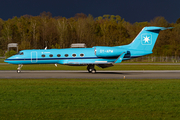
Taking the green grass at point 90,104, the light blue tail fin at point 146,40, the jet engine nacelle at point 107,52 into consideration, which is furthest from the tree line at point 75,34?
the green grass at point 90,104

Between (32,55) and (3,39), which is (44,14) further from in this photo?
(32,55)

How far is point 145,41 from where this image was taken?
28969 millimetres

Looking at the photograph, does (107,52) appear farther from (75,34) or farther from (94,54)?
(75,34)

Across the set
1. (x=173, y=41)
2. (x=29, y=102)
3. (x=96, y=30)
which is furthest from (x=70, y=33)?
(x=29, y=102)

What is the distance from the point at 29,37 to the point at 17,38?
7.05 m

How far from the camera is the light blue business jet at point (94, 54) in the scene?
91.1 feet

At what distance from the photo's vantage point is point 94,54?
28062mm

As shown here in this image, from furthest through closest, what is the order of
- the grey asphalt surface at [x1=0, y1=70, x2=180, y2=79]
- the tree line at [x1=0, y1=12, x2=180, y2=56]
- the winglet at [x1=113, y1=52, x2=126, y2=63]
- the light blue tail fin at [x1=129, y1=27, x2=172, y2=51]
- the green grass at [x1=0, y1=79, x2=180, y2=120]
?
the tree line at [x1=0, y1=12, x2=180, y2=56] → the light blue tail fin at [x1=129, y1=27, x2=172, y2=51] → the winglet at [x1=113, y1=52, x2=126, y2=63] → the grey asphalt surface at [x1=0, y1=70, x2=180, y2=79] → the green grass at [x1=0, y1=79, x2=180, y2=120]

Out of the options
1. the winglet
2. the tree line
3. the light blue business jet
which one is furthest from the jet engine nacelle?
the tree line

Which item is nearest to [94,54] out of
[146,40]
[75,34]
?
[146,40]

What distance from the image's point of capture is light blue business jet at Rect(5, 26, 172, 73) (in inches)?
1093

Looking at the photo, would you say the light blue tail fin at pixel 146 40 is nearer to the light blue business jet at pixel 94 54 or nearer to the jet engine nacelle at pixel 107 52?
the light blue business jet at pixel 94 54

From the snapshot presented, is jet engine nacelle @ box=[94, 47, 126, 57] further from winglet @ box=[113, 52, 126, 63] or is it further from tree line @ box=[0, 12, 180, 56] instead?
tree line @ box=[0, 12, 180, 56]

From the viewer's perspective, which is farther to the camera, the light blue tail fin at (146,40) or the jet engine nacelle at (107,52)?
the light blue tail fin at (146,40)
